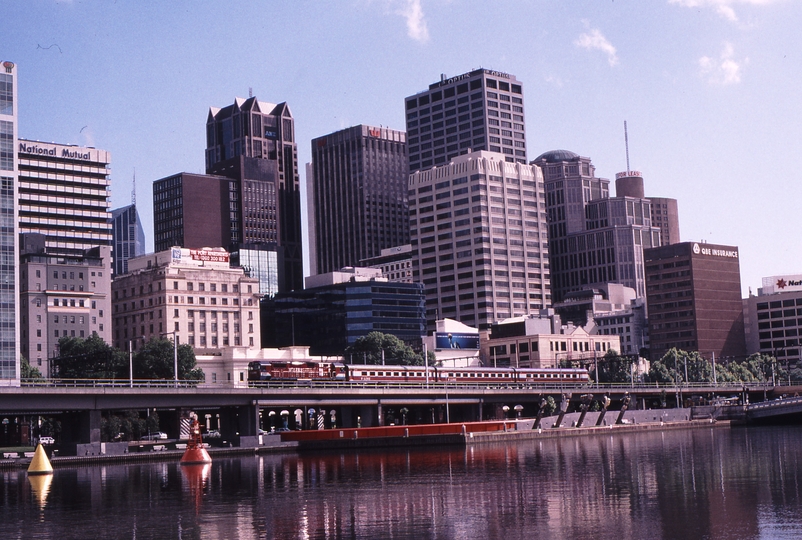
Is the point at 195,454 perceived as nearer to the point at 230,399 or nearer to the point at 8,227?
the point at 230,399

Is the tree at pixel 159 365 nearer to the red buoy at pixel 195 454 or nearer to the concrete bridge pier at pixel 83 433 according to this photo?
the concrete bridge pier at pixel 83 433

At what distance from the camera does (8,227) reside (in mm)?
185750

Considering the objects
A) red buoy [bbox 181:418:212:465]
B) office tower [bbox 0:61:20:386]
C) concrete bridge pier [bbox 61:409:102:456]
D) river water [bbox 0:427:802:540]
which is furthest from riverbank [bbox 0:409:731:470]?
office tower [bbox 0:61:20:386]

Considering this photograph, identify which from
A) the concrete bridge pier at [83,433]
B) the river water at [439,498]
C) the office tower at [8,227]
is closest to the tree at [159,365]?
the office tower at [8,227]

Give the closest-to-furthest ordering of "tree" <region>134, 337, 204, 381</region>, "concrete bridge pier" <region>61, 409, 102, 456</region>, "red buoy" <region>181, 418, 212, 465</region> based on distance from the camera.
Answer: "red buoy" <region>181, 418, 212, 465</region>
"concrete bridge pier" <region>61, 409, 102, 456</region>
"tree" <region>134, 337, 204, 381</region>

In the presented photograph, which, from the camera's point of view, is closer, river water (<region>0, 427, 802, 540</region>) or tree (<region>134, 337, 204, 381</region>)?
river water (<region>0, 427, 802, 540</region>)

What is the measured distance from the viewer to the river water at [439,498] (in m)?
52.3

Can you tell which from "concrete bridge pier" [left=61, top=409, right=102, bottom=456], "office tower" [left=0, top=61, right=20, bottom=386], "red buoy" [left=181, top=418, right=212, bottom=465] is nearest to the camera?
"red buoy" [left=181, top=418, right=212, bottom=465]

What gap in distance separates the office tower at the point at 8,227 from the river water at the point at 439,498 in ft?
275

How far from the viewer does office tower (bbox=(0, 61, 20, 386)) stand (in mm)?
182125

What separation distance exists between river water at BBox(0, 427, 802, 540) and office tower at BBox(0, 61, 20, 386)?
8390 centimetres

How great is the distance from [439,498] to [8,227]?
13699cm

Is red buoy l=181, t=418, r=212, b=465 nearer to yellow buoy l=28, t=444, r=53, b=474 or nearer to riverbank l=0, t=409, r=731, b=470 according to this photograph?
yellow buoy l=28, t=444, r=53, b=474

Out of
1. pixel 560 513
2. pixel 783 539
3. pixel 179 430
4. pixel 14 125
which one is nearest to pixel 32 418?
pixel 179 430
